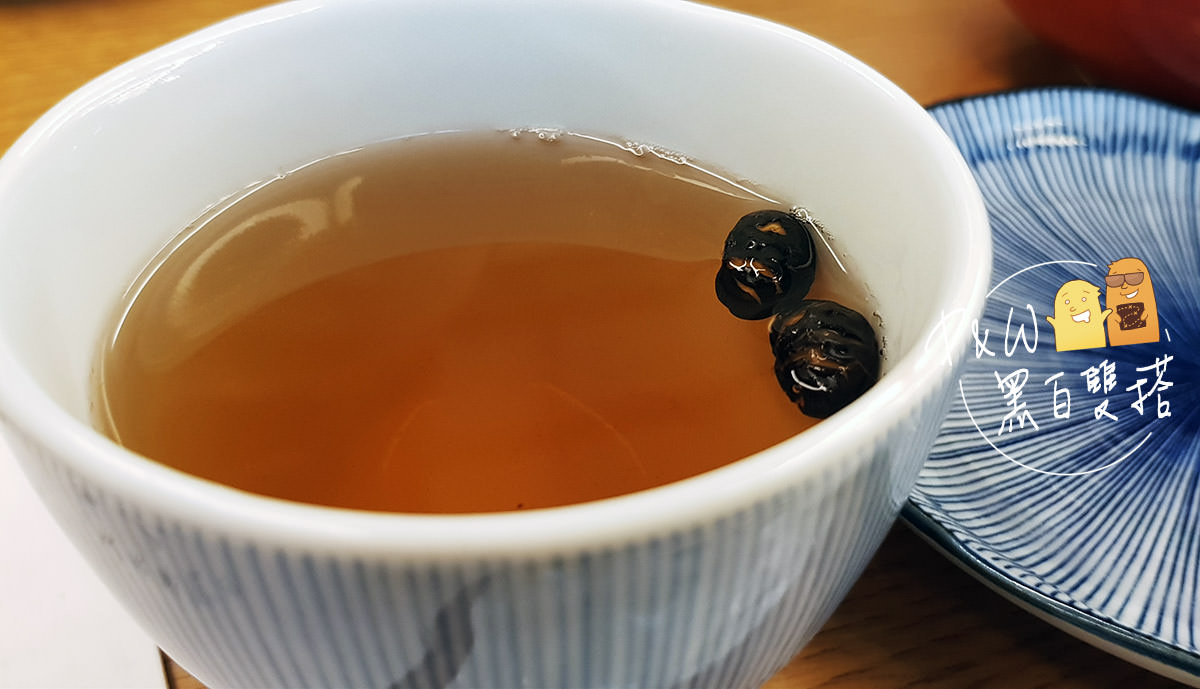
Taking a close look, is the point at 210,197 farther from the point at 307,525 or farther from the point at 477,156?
the point at 307,525

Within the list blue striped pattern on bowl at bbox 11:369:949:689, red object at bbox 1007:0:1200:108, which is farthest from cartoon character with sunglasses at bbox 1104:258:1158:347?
Result: blue striped pattern on bowl at bbox 11:369:949:689

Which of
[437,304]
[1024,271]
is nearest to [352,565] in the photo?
[437,304]

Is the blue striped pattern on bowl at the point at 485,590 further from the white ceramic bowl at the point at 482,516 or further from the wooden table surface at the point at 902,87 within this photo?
the wooden table surface at the point at 902,87

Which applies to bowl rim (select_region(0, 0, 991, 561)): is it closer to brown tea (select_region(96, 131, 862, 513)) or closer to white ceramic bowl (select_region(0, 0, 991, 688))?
white ceramic bowl (select_region(0, 0, 991, 688))

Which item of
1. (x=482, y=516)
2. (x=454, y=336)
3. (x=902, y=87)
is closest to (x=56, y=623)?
(x=454, y=336)

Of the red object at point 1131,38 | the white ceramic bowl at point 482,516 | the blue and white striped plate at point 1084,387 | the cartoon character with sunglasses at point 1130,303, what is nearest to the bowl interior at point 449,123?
the white ceramic bowl at point 482,516

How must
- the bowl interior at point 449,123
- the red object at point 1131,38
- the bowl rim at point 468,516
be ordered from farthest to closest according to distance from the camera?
the red object at point 1131,38
the bowl interior at point 449,123
the bowl rim at point 468,516
